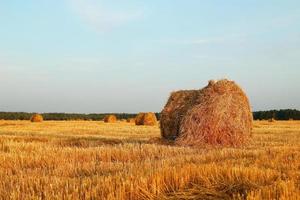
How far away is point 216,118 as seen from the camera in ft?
44.3

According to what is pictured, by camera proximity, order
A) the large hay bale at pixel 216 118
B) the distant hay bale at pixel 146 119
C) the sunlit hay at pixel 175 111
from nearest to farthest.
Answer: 1. the large hay bale at pixel 216 118
2. the sunlit hay at pixel 175 111
3. the distant hay bale at pixel 146 119

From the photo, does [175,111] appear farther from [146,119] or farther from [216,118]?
[146,119]

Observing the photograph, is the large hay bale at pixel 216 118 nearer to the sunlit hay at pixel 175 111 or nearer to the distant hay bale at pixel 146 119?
the sunlit hay at pixel 175 111

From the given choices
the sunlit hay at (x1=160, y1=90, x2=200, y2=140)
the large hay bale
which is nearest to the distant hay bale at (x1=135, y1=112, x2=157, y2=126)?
the sunlit hay at (x1=160, y1=90, x2=200, y2=140)

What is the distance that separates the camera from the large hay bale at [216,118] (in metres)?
13.3

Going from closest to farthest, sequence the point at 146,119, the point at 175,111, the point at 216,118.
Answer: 1. the point at 216,118
2. the point at 175,111
3. the point at 146,119

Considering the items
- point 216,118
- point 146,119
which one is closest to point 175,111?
point 216,118

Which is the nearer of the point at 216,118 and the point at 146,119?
the point at 216,118

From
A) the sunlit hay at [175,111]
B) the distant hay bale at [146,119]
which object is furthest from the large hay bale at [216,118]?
the distant hay bale at [146,119]

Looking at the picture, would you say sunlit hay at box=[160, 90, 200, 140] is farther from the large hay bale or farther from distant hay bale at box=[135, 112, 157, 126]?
distant hay bale at box=[135, 112, 157, 126]

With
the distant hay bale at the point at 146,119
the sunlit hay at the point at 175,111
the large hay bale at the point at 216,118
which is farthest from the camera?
the distant hay bale at the point at 146,119

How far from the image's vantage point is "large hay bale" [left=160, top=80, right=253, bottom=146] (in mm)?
13297

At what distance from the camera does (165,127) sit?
15281mm

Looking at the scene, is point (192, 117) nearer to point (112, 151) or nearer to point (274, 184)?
point (112, 151)
